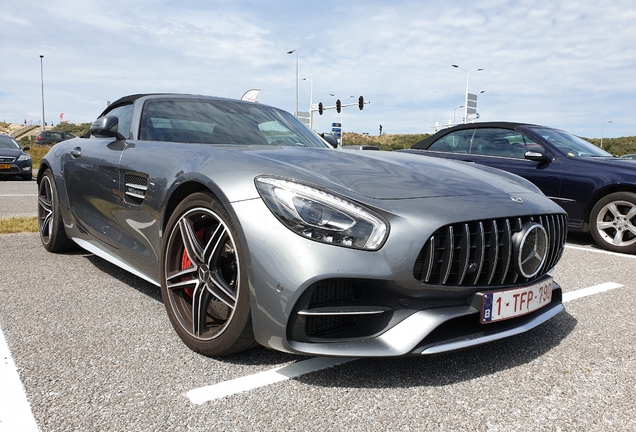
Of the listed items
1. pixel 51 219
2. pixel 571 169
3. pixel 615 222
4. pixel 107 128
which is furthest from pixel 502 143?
pixel 51 219

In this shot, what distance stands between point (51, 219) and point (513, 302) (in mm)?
3737

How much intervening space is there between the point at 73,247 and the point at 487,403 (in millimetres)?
3781

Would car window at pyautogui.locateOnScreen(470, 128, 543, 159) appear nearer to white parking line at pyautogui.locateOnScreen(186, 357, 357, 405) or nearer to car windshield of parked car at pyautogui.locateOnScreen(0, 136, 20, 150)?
white parking line at pyautogui.locateOnScreen(186, 357, 357, 405)

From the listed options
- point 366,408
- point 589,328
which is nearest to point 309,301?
point 366,408

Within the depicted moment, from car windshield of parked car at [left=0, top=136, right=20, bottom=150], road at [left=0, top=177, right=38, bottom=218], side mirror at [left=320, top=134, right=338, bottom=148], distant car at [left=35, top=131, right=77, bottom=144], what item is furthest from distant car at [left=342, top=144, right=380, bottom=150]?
distant car at [left=35, top=131, right=77, bottom=144]

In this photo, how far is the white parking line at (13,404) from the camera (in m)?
1.76

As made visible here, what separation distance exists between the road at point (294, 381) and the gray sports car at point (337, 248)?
0.18 metres

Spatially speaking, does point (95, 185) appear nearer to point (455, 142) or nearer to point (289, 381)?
point (289, 381)

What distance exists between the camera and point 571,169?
584cm

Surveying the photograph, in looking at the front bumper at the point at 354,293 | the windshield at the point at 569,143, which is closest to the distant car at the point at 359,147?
the front bumper at the point at 354,293

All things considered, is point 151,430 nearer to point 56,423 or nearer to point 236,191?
point 56,423

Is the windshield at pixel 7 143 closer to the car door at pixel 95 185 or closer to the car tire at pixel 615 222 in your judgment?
the car door at pixel 95 185

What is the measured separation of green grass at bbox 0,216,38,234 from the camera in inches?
216

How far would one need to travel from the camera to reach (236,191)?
2.20 meters
